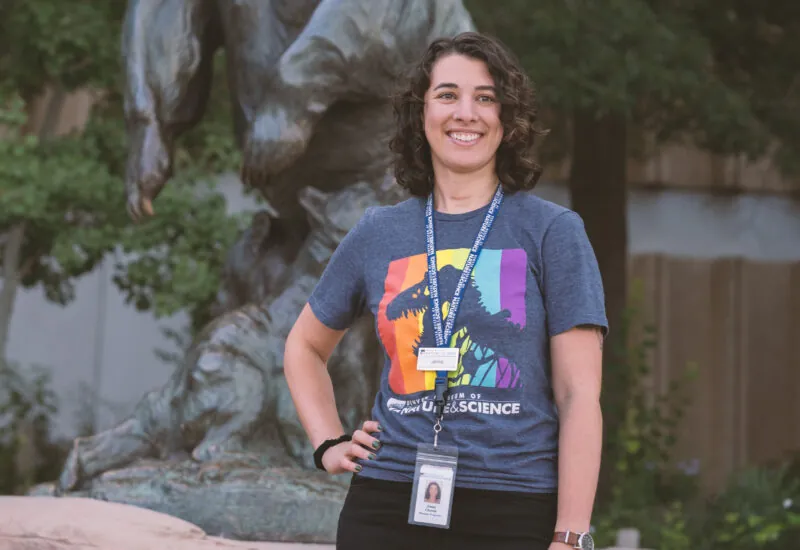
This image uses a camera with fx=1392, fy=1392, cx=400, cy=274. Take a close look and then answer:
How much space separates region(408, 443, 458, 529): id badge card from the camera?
2061 mm

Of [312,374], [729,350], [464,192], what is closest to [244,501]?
[312,374]

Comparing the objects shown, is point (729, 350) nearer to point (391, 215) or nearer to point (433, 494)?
point (391, 215)

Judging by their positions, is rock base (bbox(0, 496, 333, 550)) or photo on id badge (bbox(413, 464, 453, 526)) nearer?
photo on id badge (bbox(413, 464, 453, 526))

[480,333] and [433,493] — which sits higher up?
[480,333]

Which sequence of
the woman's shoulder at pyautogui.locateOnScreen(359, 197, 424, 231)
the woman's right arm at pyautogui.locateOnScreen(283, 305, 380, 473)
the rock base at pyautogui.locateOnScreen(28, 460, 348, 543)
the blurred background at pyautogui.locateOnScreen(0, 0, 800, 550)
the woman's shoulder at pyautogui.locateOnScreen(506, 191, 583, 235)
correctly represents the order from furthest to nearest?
the blurred background at pyautogui.locateOnScreen(0, 0, 800, 550)
the rock base at pyautogui.locateOnScreen(28, 460, 348, 543)
the woman's right arm at pyautogui.locateOnScreen(283, 305, 380, 473)
the woman's shoulder at pyautogui.locateOnScreen(359, 197, 424, 231)
the woman's shoulder at pyautogui.locateOnScreen(506, 191, 583, 235)

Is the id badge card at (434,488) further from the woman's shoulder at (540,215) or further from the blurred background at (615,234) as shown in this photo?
the blurred background at (615,234)

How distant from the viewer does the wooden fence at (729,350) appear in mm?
10250

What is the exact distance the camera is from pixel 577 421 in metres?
2.08

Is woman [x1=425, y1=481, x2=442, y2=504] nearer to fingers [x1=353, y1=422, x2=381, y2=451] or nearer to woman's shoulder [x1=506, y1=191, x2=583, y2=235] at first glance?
fingers [x1=353, y1=422, x2=381, y2=451]

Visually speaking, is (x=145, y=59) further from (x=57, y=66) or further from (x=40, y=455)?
(x=40, y=455)

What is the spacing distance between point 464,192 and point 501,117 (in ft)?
0.45

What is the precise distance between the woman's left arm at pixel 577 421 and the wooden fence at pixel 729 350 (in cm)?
808

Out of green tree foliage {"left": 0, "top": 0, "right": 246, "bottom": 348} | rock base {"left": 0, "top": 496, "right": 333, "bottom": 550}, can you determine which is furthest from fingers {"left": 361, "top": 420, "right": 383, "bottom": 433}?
green tree foliage {"left": 0, "top": 0, "right": 246, "bottom": 348}

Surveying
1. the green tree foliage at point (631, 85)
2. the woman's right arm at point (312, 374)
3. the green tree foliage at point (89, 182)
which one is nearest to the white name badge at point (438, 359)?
the woman's right arm at point (312, 374)
